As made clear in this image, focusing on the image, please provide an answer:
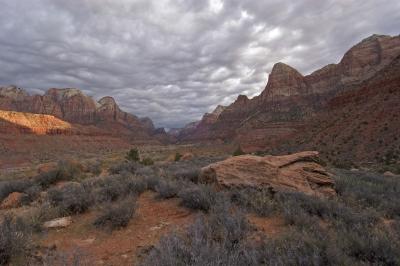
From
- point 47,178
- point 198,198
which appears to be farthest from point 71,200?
point 47,178

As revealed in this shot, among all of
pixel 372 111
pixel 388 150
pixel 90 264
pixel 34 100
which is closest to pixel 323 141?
pixel 372 111

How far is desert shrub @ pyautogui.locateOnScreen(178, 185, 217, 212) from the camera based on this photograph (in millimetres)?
6637

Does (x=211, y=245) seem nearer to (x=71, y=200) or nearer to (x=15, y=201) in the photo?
(x=71, y=200)

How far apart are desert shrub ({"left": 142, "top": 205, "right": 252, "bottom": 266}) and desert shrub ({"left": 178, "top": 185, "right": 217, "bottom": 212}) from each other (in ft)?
2.00

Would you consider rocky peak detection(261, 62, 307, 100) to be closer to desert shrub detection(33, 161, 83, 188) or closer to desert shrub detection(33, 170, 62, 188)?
desert shrub detection(33, 161, 83, 188)

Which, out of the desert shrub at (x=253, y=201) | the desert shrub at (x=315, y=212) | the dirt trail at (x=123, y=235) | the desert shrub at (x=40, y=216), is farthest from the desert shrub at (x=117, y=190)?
the desert shrub at (x=315, y=212)

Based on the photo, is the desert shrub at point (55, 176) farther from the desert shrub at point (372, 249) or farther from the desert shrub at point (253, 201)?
the desert shrub at point (372, 249)

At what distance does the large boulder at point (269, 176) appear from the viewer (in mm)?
8039

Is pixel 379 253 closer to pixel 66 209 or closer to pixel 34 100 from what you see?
pixel 66 209

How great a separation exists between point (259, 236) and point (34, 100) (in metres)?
219

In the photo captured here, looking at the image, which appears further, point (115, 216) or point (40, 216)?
point (40, 216)

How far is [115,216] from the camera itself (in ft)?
20.4

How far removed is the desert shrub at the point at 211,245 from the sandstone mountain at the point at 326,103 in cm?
2844

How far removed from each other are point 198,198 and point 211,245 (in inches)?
101
